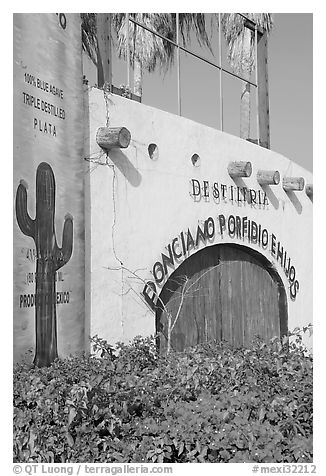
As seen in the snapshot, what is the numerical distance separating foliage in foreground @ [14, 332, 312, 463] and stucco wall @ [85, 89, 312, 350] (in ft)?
5.22

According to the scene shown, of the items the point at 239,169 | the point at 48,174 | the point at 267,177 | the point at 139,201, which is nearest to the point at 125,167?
the point at 139,201

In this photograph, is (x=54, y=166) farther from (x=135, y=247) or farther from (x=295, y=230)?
A: (x=295, y=230)

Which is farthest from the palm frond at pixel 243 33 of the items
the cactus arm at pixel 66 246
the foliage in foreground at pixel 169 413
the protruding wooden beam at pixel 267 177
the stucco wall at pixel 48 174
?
the foliage in foreground at pixel 169 413

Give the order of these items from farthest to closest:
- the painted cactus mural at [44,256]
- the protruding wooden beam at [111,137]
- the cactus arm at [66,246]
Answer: the protruding wooden beam at [111,137] < the cactus arm at [66,246] < the painted cactus mural at [44,256]

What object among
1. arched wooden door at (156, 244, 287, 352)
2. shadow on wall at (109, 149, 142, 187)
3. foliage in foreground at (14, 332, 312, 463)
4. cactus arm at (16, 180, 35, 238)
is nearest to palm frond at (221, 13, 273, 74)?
arched wooden door at (156, 244, 287, 352)

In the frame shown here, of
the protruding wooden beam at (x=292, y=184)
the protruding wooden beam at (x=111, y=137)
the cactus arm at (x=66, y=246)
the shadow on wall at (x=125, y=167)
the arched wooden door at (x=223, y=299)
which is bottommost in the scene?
the arched wooden door at (x=223, y=299)

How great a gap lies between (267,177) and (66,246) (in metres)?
4.17

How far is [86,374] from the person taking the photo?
4422 millimetres

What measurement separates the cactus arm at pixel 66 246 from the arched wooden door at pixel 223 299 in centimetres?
158

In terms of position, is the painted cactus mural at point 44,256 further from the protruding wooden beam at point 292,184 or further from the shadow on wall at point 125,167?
the protruding wooden beam at point 292,184

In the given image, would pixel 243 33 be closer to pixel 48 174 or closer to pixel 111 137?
pixel 111 137

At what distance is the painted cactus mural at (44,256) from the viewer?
509 cm

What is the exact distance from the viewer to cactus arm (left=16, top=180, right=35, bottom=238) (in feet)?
16.2
